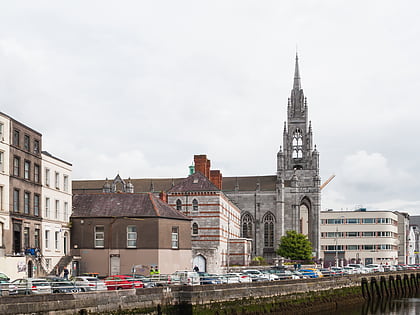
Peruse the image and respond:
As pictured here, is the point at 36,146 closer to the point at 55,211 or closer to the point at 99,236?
the point at 55,211

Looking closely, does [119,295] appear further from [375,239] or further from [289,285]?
[375,239]

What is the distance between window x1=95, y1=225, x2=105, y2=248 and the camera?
57875 millimetres

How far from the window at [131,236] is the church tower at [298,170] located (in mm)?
68095

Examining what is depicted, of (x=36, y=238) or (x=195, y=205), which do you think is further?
(x=195, y=205)

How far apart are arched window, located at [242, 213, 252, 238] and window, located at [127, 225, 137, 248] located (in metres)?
68.6

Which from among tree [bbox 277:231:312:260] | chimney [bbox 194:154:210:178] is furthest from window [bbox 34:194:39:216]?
tree [bbox 277:231:312:260]

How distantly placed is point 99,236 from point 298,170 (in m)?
79.5

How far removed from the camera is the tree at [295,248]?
352ft

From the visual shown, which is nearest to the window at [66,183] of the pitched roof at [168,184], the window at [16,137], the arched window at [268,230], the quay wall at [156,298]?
the window at [16,137]

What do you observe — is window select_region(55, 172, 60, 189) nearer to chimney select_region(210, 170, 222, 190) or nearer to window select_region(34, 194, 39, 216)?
window select_region(34, 194, 39, 216)

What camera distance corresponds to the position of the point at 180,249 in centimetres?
6119

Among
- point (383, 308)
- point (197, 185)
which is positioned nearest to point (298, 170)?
point (197, 185)

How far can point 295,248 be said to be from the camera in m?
108

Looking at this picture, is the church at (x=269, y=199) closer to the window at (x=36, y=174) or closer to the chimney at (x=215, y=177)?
the chimney at (x=215, y=177)
